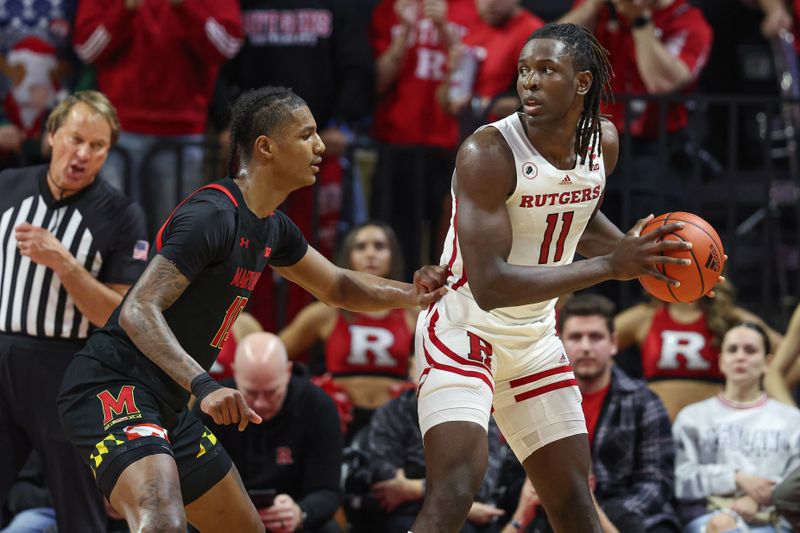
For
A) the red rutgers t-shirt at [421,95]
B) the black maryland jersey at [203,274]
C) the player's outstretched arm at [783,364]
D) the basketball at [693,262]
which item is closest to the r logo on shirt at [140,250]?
the black maryland jersey at [203,274]

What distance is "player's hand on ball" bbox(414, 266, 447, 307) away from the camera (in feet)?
15.9

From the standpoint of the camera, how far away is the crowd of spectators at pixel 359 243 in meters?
5.97

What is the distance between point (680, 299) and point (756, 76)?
17.0 feet

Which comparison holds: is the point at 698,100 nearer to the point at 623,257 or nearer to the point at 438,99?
the point at 438,99

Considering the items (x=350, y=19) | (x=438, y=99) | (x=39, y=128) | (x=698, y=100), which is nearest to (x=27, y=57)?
(x=39, y=128)

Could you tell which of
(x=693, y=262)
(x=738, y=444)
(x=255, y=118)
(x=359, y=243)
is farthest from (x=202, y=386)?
(x=738, y=444)

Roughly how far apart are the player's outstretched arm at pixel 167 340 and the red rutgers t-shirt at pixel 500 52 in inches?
170

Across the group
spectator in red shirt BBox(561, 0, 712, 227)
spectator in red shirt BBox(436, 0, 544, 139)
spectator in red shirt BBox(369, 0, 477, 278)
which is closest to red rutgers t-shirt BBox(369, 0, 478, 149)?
spectator in red shirt BBox(369, 0, 477, 278)

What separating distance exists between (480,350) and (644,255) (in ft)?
→ 2.52

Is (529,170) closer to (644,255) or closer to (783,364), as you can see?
(644,255)

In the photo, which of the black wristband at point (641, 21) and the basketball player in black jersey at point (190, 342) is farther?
the black wristband at point (641, 21)

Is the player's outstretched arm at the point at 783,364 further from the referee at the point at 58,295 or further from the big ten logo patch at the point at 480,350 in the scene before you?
the referee at the point at 58,295

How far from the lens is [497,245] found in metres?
4.45

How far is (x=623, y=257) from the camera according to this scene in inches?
167
